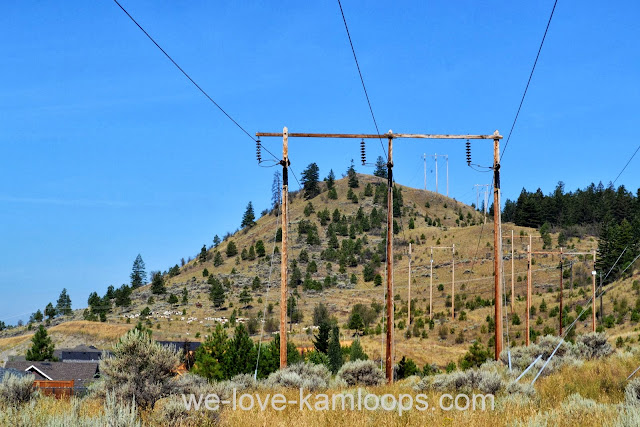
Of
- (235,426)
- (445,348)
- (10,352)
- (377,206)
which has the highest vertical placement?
(377,206)

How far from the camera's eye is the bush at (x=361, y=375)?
19891 millimetres

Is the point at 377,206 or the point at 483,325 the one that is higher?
the point at 377,206

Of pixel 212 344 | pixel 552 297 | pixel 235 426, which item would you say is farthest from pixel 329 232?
pixel 235 426

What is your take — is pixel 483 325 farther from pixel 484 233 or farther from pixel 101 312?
pixel 101 312

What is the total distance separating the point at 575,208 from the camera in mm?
114000

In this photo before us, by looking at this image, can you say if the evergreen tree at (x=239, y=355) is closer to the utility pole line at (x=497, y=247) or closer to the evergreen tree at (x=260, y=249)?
the utility pole line at (x=497, y=247)

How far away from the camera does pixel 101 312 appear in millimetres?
107125

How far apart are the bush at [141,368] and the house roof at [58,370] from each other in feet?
163

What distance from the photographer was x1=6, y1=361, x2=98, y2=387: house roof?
58000 millimetres

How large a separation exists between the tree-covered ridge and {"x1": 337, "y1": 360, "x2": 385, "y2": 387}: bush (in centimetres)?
9383

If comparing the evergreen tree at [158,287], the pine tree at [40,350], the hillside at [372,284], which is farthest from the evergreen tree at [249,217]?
the pine tree at [40,350]

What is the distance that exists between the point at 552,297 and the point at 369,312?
2246cm

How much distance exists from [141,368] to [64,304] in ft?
422

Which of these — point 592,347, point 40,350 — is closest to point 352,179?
point 40,350
